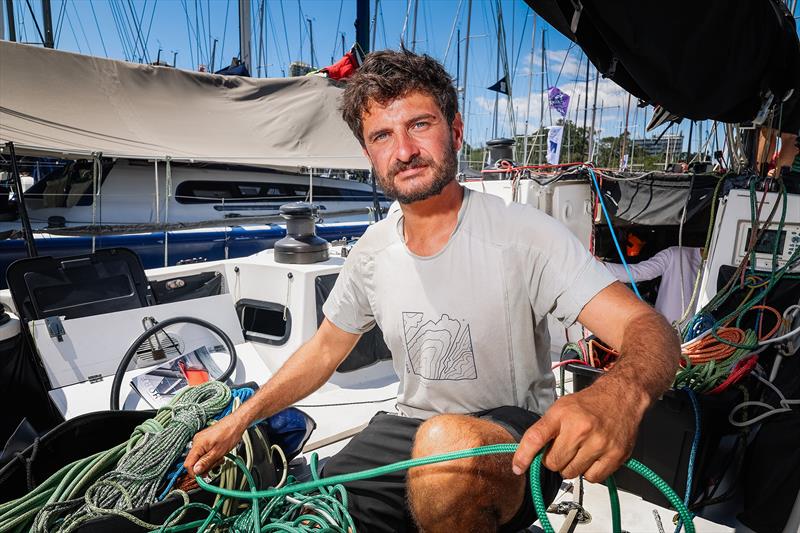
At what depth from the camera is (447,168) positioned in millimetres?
1679

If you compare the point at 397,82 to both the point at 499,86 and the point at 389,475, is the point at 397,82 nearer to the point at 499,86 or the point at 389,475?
the point at 389,475

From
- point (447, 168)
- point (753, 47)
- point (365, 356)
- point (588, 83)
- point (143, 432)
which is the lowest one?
point (365, 356)

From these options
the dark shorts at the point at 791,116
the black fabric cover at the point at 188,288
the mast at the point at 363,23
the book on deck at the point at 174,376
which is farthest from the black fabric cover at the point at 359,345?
the mast at the point at 363,23

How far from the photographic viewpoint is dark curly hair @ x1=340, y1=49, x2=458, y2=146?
1.72 m

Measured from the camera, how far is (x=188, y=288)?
11.9ft

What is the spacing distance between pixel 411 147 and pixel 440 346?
26.9 inches

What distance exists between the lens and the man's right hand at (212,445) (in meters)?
1.58

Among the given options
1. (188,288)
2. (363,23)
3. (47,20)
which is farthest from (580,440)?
(47,20)

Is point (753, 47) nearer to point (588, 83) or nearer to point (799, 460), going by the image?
point (799, 460)

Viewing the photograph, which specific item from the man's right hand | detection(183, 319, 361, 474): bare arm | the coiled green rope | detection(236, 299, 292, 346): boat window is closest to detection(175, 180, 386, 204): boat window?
detection(236, 299, 292, 346): boat window

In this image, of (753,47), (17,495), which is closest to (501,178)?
(753,47)

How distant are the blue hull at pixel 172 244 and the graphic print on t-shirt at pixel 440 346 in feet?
20.3

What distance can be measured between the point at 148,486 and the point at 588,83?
36.1 ft

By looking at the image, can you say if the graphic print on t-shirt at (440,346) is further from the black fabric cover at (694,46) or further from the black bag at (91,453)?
the black fabric cover at (694,46)
